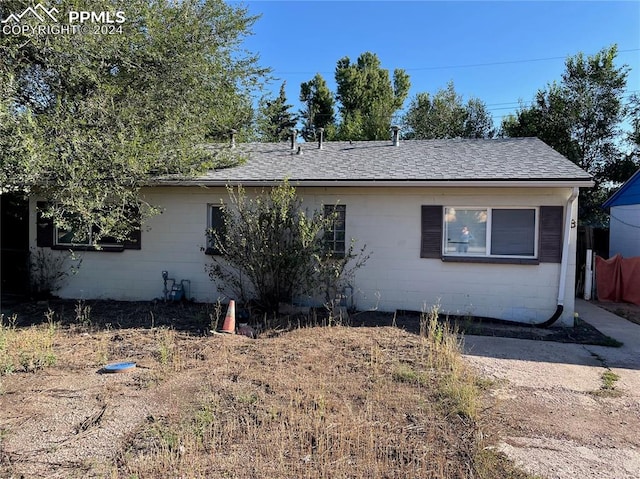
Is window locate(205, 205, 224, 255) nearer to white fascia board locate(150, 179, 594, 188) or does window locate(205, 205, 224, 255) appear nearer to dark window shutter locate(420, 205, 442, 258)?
white fascia board locate(150, 179, 594, 188)

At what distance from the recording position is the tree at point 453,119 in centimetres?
2309

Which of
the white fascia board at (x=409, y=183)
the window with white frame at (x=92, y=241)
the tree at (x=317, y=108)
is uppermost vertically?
the tree at (x=317, y=108)

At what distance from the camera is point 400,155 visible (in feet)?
30.6

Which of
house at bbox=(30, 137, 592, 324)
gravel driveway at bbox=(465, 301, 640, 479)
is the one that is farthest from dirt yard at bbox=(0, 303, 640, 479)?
house at bbox=(30, 137, 592, 324)

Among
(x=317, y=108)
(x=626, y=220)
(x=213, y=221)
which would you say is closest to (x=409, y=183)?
(x=213, y=221)

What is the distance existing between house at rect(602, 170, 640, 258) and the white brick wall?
23.5ft

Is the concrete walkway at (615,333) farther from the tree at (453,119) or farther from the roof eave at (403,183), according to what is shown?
the tree at (453,119)

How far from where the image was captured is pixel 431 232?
25.1 feet

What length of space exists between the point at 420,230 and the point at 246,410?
5115mm

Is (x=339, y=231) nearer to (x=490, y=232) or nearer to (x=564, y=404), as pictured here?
(x=490, y=232)

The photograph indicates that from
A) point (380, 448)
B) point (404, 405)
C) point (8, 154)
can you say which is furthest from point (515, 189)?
point (8, 154)

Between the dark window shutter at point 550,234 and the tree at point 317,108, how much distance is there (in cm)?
2484

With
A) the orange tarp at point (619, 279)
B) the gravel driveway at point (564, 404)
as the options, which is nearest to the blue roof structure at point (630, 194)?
the orange tarp at point (619, 279)

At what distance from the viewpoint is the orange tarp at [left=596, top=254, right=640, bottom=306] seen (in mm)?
10289
